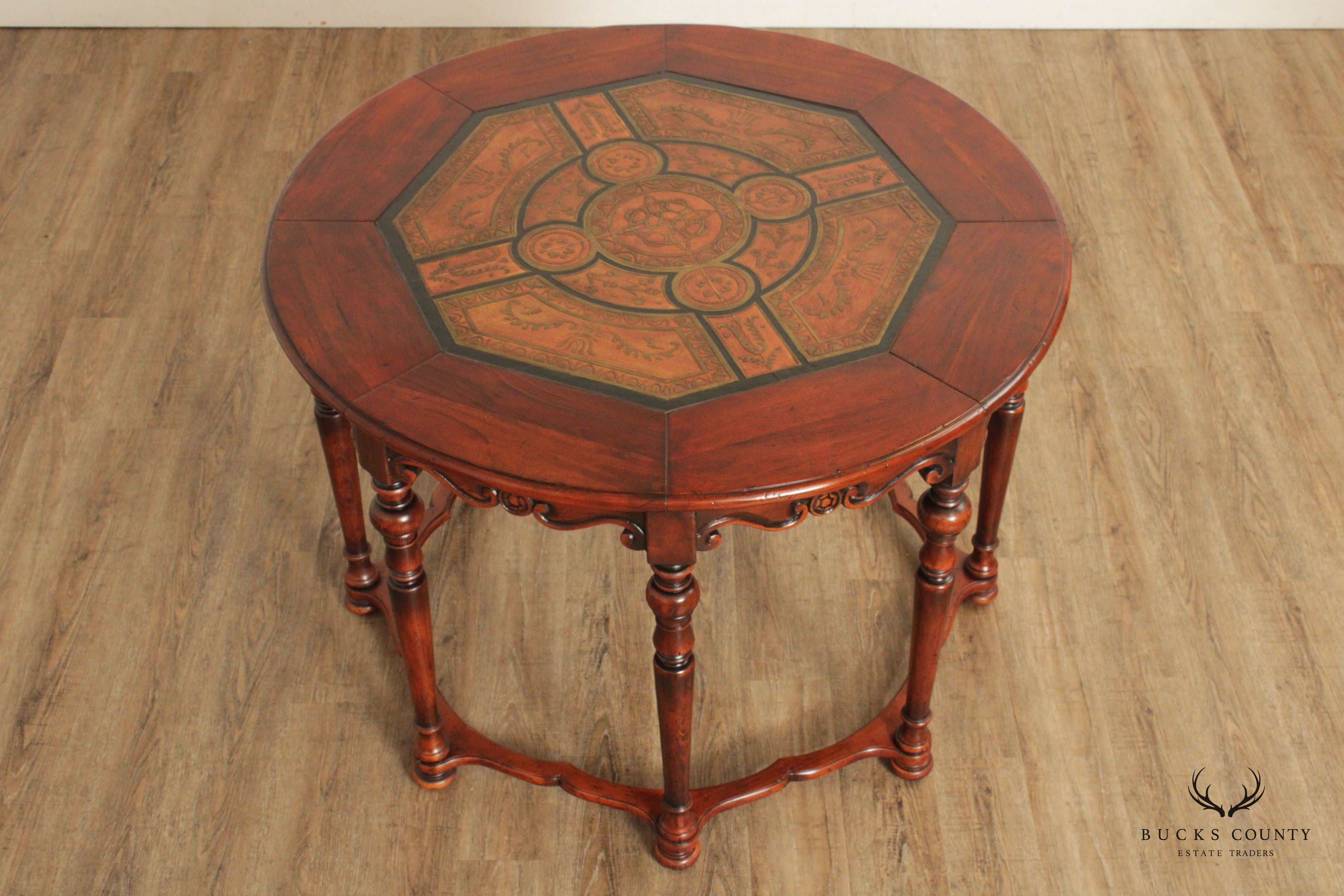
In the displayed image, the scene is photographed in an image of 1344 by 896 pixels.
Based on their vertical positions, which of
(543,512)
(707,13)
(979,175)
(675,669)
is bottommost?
(707,13)

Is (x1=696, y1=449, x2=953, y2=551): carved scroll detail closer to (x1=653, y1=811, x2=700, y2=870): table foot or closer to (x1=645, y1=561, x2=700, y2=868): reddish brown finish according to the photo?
(x1=645, y1=561, x2=700, y2=868): reddish brown finish

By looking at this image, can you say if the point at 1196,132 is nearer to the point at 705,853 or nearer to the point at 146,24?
the point at 705,853

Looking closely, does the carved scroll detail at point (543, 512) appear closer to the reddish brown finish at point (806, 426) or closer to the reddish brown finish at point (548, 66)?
the reddish brown finish at point (806, 426)

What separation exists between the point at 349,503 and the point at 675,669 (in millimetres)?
715

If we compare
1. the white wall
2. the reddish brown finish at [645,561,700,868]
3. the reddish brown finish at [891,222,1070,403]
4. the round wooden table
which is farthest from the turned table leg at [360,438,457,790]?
the white wall

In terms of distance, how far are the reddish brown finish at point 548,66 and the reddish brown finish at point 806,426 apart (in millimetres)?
759

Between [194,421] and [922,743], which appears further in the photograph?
[194,421]

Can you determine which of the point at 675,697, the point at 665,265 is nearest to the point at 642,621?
the point at 675,697

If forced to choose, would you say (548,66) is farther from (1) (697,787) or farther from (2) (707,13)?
(2) (707,13)

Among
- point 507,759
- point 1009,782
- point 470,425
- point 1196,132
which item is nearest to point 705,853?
point 507,759

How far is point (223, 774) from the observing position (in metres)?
2.01

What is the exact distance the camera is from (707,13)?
363cm

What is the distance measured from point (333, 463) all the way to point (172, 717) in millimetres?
485

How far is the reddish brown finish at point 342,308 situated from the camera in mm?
1568
